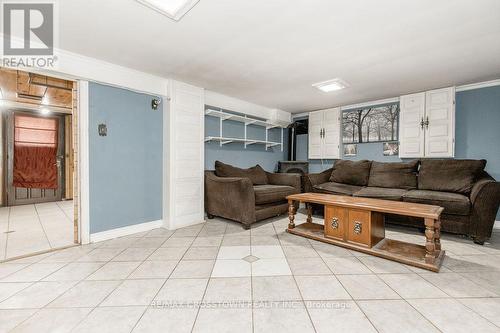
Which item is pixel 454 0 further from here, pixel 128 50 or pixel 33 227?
pixel 33 227

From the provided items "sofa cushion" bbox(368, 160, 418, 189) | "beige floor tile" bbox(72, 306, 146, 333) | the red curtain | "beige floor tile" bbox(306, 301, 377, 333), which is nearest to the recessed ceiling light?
"sofa cushion" bbox(368, 160, 418, 189)

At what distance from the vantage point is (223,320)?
1.38 metres

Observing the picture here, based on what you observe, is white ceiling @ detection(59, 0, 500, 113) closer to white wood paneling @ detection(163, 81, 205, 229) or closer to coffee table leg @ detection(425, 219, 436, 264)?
white wood paneling @ detection(163, 81, 205, 229)

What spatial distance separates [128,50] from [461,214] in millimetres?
4288

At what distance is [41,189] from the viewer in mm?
5234

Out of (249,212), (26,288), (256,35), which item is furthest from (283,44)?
(26,288)

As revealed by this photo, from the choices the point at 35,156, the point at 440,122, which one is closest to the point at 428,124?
the point at 440,122

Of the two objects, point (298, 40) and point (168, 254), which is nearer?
point (298, 40)

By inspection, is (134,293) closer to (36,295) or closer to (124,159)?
(36,295)

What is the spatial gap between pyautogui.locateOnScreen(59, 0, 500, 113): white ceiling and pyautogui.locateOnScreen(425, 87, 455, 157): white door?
26cm

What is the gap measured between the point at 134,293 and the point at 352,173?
3.80 meters

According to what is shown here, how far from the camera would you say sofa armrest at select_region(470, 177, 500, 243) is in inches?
102

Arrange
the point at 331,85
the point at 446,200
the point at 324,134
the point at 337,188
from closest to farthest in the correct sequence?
the point at 446,200 < the point at 331,85 < the point at 337,188 < the point at 324,134

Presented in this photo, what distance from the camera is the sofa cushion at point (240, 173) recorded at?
386 centimetres
